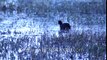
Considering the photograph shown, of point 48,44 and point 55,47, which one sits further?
point 48,44

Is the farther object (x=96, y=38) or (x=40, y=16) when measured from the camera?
(x=40, y=16)

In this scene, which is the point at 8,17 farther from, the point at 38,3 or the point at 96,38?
the point at 96,38

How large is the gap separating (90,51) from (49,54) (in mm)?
1088

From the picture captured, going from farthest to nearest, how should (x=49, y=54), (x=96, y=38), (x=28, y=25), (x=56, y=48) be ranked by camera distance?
(x=28, y=25)
(x=96, y=38)
(x=56, y=48)
(x=49, y=54)

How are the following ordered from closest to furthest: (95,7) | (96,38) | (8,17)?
(96,38) → (8,17) → (95,7)

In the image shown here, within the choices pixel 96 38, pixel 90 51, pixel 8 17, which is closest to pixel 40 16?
pixel 8 17

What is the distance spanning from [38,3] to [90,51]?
958cm

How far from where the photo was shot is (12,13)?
16672 millimetres

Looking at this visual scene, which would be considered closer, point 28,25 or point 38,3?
point 28,25

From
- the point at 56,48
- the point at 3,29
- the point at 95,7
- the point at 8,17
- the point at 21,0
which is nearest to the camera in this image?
the point at 56,48

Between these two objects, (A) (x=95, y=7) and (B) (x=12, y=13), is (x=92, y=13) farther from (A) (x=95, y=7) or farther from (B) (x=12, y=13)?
(B) (x=12, y=13)

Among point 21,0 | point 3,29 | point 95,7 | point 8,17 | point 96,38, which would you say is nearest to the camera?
point 96,38

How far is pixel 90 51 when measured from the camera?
9.25 metres

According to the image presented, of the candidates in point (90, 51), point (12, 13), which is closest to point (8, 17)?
point (12, 13)
